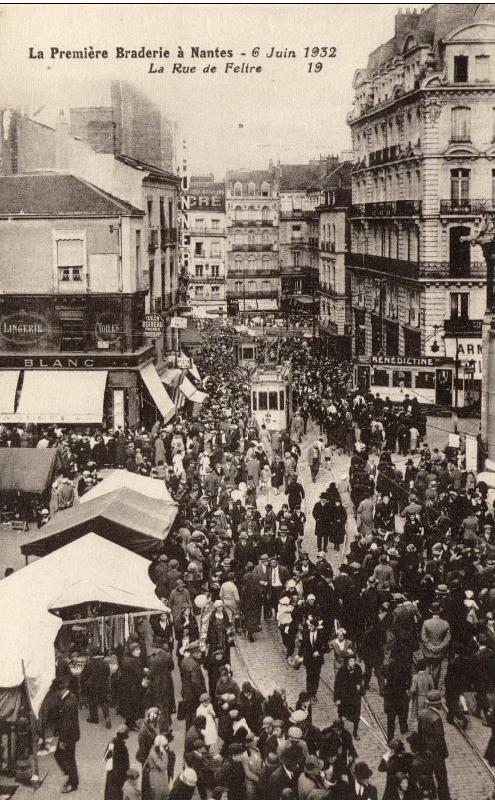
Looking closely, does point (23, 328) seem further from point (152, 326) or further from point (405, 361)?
point (405, 361)

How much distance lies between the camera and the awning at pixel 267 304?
234ft

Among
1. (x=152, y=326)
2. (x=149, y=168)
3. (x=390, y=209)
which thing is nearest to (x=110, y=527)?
(x=152, y=326)

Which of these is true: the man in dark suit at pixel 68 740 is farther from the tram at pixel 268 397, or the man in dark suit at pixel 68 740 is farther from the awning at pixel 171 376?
the awning at pixel 171 376

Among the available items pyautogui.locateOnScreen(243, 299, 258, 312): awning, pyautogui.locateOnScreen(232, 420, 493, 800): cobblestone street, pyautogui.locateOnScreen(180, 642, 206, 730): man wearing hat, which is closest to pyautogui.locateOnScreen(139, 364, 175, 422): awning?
pyautogui.locateOnScreen(232, 420, 493, 800): cobblestone street

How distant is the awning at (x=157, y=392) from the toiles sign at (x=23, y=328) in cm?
371

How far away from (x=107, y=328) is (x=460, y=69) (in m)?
14.8

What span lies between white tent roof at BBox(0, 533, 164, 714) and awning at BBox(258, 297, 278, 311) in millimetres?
56160

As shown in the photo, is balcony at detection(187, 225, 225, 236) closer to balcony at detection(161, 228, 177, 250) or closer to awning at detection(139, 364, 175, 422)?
balcony at detection(161, 228, 177, 250)

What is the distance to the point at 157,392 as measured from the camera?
3459 centimetres

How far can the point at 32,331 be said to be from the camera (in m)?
33.0

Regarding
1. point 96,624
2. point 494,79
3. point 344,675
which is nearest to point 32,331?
point 494,79

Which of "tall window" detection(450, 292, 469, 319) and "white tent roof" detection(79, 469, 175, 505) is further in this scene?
"tall window" detection(450, 292, 469, 319)

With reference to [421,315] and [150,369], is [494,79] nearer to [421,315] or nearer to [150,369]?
[421,315]

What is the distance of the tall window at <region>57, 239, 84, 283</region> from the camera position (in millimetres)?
33000
